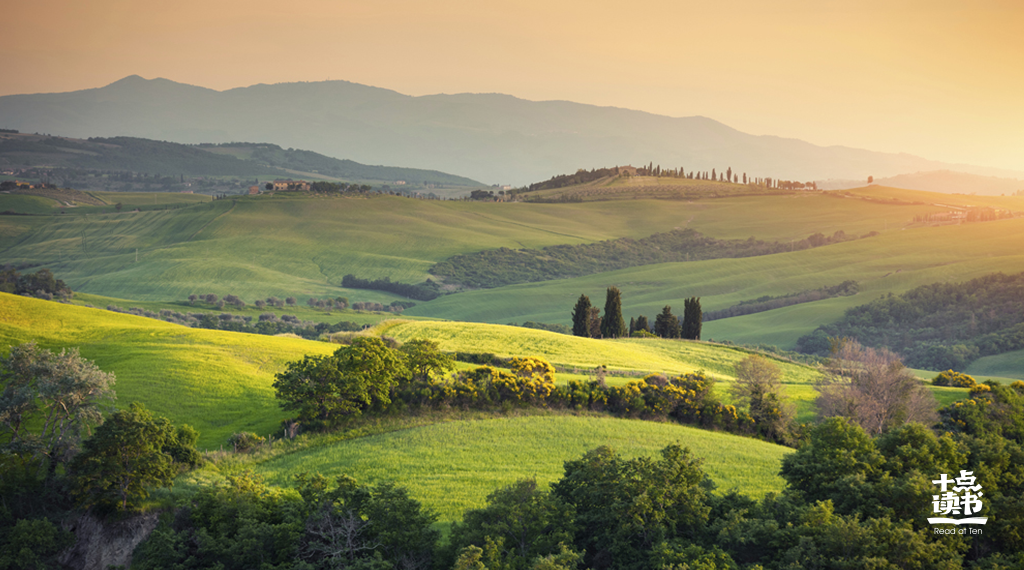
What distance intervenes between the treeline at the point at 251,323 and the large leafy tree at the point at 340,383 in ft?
187

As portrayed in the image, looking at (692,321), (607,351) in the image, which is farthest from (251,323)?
(607,351)

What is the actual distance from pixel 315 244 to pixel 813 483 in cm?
17670

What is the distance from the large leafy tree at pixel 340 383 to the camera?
3275 centimetres

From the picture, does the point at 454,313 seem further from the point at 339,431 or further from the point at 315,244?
the point at 339,431

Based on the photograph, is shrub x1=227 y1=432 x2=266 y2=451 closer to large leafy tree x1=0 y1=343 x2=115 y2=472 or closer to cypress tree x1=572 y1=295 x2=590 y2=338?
large leafy tree x1=0 y1=343 x2=115 y2=472

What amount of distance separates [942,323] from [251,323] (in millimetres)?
116146

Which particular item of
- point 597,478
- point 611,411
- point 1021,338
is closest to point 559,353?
point 611,411

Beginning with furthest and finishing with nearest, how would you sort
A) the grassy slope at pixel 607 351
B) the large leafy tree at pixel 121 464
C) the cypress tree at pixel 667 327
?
the cypress tree at pixel 667 327, the grassy slope at pixel 607 351, the large leafy tree at pixel 121 464

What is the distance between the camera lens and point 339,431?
32562 millimetres

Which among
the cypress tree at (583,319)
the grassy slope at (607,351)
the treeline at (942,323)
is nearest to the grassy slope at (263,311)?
the cypress tree at (583,319)

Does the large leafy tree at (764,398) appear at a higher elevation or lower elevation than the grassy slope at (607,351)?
higher

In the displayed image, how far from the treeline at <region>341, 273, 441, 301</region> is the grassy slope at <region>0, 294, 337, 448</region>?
104089mm

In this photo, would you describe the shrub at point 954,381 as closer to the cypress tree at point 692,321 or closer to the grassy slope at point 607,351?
the grassy slope at point 607,351

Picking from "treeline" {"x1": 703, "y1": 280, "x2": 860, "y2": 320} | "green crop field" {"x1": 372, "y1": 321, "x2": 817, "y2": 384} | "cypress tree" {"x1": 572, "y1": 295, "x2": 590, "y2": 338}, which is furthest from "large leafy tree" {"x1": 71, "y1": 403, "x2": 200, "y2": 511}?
"treeline" {"x1": 703, "y1": 280, "x2": 860, "y2": 320}
